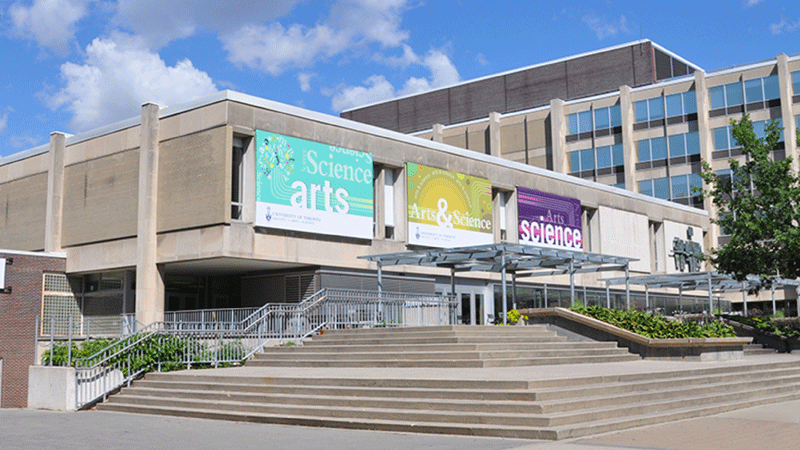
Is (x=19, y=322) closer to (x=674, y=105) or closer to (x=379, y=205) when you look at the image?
(x=379, y=205)

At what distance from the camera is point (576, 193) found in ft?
145

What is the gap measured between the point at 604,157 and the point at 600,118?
326cm

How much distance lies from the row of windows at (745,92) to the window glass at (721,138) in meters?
1.77

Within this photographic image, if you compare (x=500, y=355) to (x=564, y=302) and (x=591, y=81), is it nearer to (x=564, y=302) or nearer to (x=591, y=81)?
(x=564, y=302)

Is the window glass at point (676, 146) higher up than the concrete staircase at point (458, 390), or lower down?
higher up

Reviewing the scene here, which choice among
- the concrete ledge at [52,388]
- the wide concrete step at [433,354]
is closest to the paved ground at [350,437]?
the concrete ledge at [52,388]

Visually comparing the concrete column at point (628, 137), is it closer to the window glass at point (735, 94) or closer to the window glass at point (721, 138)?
the window glass at point (721, 138)

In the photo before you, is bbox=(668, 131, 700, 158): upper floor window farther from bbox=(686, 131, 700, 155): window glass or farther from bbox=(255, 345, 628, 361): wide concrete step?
bbox=(255, 345, 628, 361): wide concrete step

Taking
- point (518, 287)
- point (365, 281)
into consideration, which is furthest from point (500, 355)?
point (518, 287)

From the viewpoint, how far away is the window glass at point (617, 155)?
6529 centimetres

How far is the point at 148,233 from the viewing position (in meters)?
30.4

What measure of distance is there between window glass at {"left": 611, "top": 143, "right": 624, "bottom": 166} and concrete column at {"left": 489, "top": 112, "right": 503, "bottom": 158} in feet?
30.1

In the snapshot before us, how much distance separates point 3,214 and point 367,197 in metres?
17.9

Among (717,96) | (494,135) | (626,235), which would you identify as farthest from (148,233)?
(717,96)
